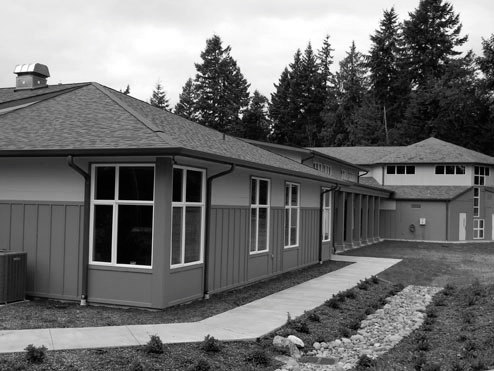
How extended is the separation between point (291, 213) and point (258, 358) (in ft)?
29.1

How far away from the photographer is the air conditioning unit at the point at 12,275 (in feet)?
28.7

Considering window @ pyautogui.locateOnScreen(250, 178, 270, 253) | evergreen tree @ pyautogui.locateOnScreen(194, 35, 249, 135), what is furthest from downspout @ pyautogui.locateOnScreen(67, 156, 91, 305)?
evergreen tree @ pyautogui.locateOnScreen(194, 35, 249, 135)

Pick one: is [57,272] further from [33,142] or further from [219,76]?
[219,76]

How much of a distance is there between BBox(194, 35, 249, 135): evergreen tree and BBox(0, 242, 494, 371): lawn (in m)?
45.2

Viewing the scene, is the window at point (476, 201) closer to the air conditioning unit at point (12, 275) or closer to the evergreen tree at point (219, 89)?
the evergreen tree at point (219, 89)

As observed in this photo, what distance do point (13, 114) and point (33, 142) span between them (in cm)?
230

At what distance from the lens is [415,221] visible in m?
32.5

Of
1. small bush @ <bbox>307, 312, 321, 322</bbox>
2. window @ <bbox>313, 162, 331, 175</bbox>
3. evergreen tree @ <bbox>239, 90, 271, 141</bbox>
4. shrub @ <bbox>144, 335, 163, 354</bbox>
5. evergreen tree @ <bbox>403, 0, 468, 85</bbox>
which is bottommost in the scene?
small bush @ <bbox>307, 312, 321, 322</bbox>

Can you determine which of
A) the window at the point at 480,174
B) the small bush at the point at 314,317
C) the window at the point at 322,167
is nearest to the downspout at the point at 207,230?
the small bush at the point at 314,317

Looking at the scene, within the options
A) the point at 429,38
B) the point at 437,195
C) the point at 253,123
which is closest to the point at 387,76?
the point at 429,38

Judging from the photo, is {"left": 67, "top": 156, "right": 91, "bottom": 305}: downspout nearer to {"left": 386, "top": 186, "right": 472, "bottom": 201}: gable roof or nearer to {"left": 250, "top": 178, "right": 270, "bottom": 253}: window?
{"left": 250, "top": 178, "right": 270, "bottom": 253}: window

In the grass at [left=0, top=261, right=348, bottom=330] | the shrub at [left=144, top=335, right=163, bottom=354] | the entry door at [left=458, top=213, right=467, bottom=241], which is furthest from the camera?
the entry door at [left=458, top=213, right=467, bottom=241]

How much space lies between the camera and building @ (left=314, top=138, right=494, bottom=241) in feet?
105

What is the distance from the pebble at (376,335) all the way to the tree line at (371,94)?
41227 mm
